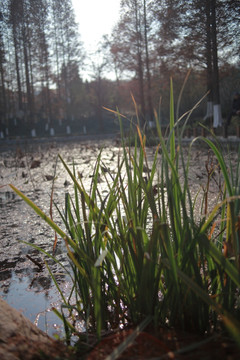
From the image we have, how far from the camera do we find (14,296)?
4.29ft

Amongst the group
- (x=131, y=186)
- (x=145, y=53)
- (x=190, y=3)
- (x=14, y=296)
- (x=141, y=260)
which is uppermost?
(x=145, y=53)

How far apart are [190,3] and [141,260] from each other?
11.7m

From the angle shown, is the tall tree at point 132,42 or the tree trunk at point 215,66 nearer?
the tree trunk at point 215,66

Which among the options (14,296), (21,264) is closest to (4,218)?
(21,264)

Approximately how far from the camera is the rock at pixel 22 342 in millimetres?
696

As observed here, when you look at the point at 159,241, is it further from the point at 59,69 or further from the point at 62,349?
the point at 59,69

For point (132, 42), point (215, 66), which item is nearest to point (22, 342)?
point (215, 66)

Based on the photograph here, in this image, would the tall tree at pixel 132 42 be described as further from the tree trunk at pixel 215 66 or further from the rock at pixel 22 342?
the rock at pixel 22 342

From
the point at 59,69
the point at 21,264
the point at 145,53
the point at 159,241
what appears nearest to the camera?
the point at 159,241

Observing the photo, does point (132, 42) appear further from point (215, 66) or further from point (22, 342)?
point (22, 342)

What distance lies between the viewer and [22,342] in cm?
75

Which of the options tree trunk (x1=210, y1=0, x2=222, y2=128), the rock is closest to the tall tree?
tree trunk (x1=210, y1=0, x2=222, y2=128)

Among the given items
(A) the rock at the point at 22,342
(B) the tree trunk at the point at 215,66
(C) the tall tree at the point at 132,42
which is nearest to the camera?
(A) the rock at the point at 22,342

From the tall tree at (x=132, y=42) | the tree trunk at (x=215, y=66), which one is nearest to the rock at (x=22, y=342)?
the tree trunk at (x=215, y=66)
